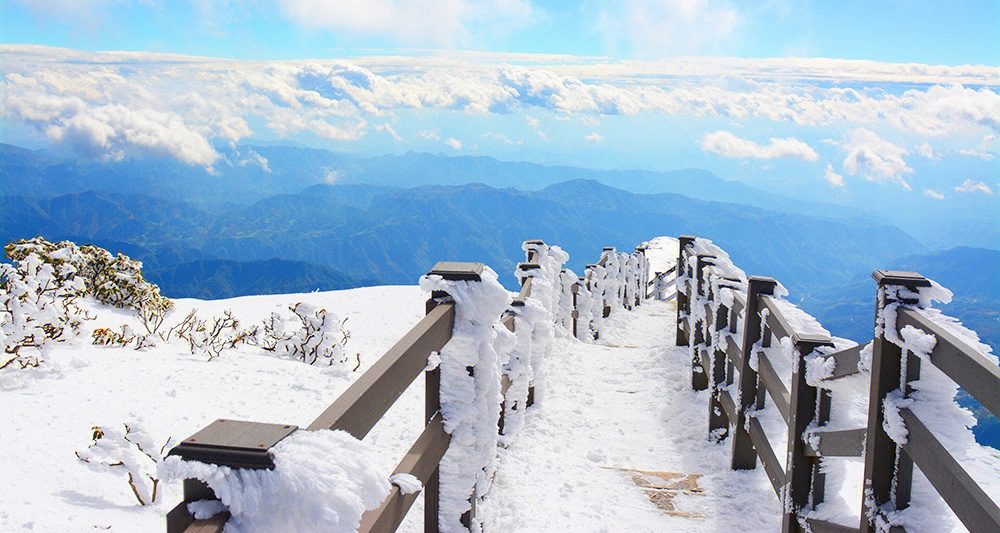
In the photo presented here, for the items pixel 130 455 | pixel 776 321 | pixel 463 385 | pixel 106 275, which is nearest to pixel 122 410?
pixel 130 455

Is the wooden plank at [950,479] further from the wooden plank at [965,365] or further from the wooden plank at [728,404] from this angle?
the wooden plank at [728,404]

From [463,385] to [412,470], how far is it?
564 millimetres

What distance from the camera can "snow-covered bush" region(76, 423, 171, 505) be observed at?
3764mm

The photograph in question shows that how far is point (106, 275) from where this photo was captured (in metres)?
10.1

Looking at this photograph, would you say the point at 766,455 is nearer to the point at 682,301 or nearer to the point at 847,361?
the point at 847,361

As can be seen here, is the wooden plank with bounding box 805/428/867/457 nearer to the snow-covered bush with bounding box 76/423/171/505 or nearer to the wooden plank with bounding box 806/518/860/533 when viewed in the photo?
the wooden plank with bounding box 806/518/860/533

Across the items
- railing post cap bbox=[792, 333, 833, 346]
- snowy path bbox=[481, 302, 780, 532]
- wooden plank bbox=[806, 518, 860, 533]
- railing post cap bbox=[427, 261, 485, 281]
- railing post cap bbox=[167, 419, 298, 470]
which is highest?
railing post cap bbox=[427, 261, 485, 281]

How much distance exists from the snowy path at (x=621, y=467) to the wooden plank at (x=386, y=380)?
1.46 meters

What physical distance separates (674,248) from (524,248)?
34.1m

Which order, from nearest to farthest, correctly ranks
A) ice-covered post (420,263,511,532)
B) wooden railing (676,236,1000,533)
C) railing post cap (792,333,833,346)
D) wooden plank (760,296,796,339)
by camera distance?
wooden railing (676,236,1000,533) < ice-covered post (420,263,511,532) < railing post cap (792,333,833,346) < wooden plank (760,296,796,339)

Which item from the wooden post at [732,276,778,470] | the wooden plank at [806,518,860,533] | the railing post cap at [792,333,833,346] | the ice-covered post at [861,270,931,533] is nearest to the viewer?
the ice-covered post at [861,270,931,533]

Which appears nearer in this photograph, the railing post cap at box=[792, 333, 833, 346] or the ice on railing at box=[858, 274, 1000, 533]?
the ice on railing at box=[858, 274, 1000, 533]

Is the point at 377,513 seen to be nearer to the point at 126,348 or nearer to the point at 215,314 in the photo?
the point at 126,348

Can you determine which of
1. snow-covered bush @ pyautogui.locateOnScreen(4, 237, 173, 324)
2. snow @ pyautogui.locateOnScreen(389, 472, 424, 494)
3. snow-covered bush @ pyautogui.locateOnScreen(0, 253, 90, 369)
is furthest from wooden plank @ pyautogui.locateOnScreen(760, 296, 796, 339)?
snow-covered bush @ pyautogui.locateOnScreen(4, 237, 173, 324)
